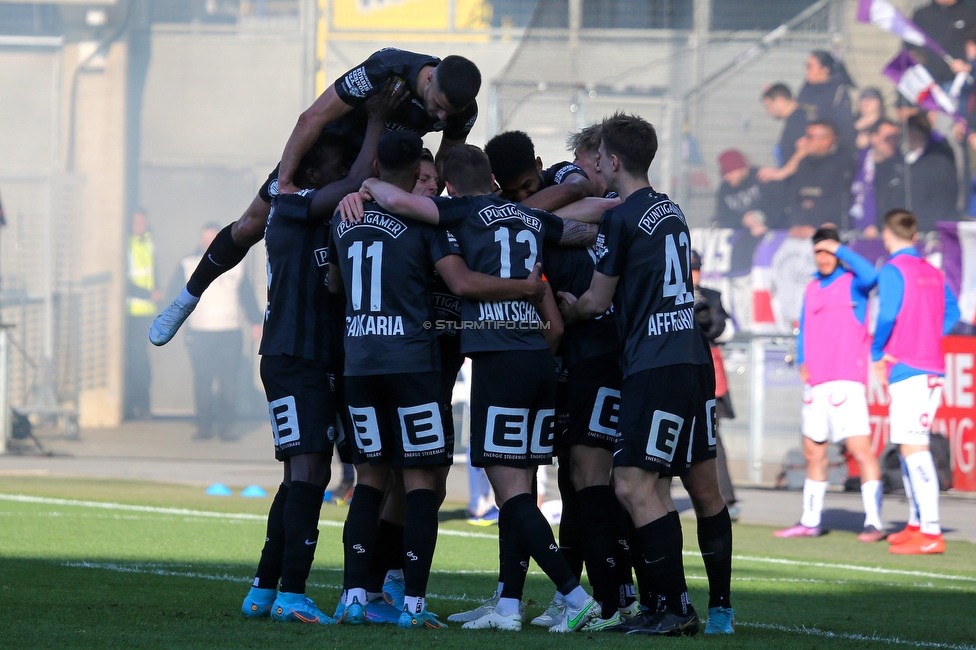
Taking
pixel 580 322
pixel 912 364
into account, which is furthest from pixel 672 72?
pixel 580 322

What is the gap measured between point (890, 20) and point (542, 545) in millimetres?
10764

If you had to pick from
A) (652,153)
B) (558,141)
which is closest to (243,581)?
(652,153)

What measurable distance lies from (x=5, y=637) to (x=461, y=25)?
39.4 ft

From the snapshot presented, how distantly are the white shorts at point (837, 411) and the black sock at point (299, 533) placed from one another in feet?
17.7

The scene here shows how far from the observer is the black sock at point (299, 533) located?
4.88m

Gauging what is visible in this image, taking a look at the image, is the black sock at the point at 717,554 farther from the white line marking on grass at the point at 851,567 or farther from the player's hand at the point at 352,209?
the white line marking on grass at the point at 851,567

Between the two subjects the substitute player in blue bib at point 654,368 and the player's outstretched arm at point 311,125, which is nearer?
the substitute player in blue bib at point 654,368

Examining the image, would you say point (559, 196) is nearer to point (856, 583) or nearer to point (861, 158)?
point (856, 583)

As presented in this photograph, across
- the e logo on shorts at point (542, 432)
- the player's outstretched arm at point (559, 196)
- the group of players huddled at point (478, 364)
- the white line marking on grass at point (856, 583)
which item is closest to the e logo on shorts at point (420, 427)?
the group of players huddled at point (478, 364)

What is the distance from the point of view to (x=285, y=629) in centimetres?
458

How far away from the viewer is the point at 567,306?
5.07m

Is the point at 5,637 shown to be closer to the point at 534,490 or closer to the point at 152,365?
the point at 534,490

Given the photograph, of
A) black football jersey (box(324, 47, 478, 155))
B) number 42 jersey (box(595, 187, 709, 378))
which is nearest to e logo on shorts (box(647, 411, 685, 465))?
number 42 jersey (box(595, 187, 709, 378))

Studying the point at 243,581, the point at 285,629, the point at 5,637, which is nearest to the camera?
the point at 5,637
